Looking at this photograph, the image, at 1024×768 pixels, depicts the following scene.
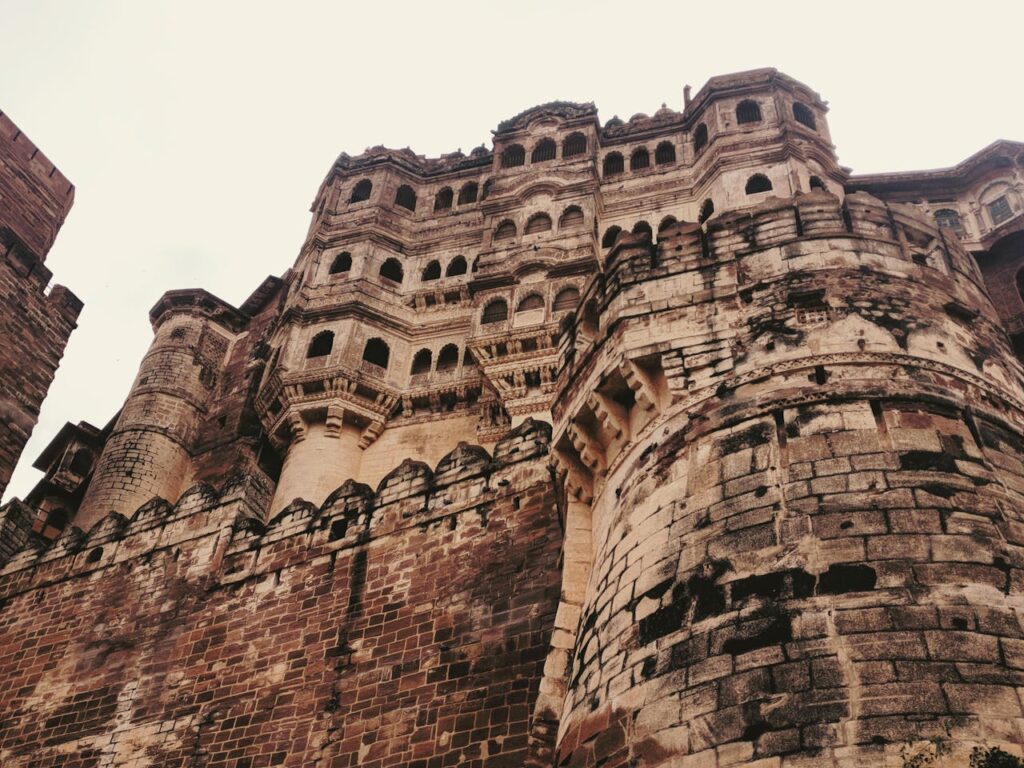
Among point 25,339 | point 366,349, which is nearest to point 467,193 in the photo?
point 366,349

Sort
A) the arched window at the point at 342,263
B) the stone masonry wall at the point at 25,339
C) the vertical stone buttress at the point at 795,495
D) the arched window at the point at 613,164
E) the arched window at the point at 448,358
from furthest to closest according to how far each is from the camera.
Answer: the arched window at the point at 613,164, the arched window at the point at 342,263, the arched window at the point at 448,358, the stone masonry wall at the point at 25,339, the vertical stone buttress at the point at 795,495

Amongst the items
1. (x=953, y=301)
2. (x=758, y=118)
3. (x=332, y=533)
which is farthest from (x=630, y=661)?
(x=758, y=118)

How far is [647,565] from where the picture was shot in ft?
23.5

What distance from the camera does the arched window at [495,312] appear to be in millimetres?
23391

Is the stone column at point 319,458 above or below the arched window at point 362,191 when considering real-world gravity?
below

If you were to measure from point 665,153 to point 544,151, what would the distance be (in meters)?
3.17

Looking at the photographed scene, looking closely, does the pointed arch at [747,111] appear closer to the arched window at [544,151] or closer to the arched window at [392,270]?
the arched window at [544,151]

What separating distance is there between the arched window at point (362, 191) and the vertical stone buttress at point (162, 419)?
208 inches

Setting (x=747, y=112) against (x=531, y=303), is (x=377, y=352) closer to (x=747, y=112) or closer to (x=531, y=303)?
(x=531, y=303)

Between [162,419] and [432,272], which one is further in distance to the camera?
[432,272]

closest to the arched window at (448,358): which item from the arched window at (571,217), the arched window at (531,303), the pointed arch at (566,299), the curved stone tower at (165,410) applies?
the arched window at (531,303)

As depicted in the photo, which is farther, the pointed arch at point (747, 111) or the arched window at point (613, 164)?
the arched window at point (613, 164)

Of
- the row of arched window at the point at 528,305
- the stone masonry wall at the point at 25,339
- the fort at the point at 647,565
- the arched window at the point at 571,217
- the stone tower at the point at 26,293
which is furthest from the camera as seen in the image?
the arched window at the point at 571,217

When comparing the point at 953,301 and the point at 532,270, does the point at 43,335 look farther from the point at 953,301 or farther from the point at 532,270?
the point at 953,301
